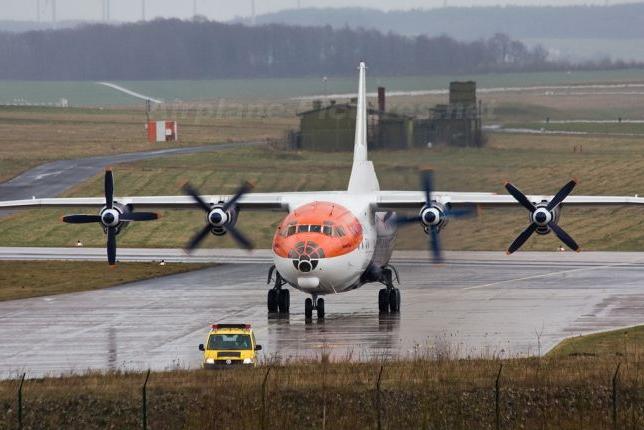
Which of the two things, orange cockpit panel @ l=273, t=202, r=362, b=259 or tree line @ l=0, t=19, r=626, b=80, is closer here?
orange cockpit panel @ l=273, t=202, r=362, b=259

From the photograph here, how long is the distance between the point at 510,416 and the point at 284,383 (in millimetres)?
5696

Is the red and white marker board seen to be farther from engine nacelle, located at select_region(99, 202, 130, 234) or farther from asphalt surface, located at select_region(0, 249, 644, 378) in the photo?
engine nacelle, located at select_region(99, 202, 130, 234)

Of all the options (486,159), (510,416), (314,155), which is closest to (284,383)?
(510,416)

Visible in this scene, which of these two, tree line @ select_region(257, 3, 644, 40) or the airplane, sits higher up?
tree line @ select_region(257, 3, 644, 40)

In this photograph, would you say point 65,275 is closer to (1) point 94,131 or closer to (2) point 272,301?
(2) point 272,301

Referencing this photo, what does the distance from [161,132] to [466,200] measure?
83173 mm

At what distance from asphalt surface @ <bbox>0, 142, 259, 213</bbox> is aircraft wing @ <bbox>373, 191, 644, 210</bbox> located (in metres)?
45.6

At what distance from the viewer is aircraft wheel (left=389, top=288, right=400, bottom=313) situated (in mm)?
50000

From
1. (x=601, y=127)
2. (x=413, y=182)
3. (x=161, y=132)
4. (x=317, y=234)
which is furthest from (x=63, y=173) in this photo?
(x=317, y=234)

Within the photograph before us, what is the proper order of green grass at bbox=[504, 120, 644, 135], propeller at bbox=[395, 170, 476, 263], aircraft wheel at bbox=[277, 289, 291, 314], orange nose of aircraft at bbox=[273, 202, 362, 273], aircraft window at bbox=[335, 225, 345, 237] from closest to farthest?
orange nose of aircraft at bbox=[273, 202, 362, 273] → aircraft window at bbox=[335, 225, 345, 237] → propeller at bbox=[395, 170, 476, 263] → aircraft wheel at bbox=[277, 289, 291, 314] → green grass at bbox=[504, 120, 644, 135]

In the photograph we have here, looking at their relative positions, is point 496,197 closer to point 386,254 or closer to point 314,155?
point 386,254

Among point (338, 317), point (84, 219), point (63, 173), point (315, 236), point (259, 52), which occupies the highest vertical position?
point (259, 52)

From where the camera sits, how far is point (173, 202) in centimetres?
5462

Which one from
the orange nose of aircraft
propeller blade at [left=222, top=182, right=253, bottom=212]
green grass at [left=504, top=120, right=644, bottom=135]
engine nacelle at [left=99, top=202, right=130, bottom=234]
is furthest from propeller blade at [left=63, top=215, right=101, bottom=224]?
green grass at [left=504, top=120, right=644, bottom=135]
